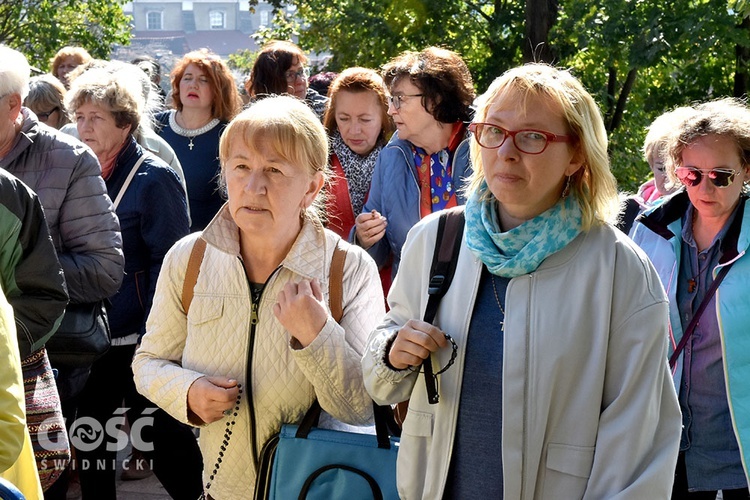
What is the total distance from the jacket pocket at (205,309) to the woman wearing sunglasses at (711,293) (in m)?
1.74

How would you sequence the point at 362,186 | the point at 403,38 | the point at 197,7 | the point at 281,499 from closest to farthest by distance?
the point at 281,499 < the point at 362,186 < the point at 403,38 < the point at 197,7

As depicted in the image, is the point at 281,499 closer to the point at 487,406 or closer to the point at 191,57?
the point at 487,406

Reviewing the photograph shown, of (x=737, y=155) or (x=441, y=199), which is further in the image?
(x=441, y=199)

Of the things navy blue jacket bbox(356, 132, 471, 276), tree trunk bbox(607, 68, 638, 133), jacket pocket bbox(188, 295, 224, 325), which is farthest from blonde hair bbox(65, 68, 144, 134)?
tree trunk bbox(607, 68, 638, 133)

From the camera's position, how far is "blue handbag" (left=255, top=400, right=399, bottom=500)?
286 centimetres

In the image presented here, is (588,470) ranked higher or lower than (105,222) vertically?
lower

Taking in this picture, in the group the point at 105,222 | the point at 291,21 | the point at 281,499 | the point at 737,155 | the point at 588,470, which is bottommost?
the point at 281,499

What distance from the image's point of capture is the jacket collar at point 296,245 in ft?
10.2

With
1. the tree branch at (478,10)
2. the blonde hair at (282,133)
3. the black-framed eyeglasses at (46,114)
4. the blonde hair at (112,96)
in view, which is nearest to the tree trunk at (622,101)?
the tree branch at (478,10)

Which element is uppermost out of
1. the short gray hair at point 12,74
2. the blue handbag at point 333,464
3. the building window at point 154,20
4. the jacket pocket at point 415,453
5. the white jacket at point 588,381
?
the building window at point 154,20

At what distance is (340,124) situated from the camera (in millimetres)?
5344

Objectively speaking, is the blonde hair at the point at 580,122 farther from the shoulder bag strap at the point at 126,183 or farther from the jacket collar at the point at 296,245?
the shoulder bag strap at the point at 126,183

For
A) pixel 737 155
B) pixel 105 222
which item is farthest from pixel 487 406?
pixel 105 222

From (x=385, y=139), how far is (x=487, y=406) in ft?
10.2
